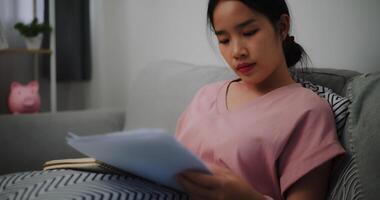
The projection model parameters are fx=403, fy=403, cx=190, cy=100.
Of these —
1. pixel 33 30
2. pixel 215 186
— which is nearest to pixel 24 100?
pixel 33 30

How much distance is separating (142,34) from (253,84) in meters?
1.28

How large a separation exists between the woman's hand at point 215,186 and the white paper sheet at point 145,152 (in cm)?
2

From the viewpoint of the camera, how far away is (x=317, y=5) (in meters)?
1.08

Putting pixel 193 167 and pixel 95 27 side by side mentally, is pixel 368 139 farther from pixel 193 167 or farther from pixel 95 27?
pixel 95 27

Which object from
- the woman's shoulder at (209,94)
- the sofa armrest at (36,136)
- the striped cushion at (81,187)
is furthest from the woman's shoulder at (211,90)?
the sofa armrest at (36,136)

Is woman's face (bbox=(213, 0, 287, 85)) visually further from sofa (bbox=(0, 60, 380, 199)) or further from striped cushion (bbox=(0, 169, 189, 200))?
striped cushion (bbox=(0, 169, 189, 200))

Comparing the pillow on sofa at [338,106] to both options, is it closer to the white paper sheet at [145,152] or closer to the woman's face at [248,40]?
the woman's face at [248,40]

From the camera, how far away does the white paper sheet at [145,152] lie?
502 millimetres

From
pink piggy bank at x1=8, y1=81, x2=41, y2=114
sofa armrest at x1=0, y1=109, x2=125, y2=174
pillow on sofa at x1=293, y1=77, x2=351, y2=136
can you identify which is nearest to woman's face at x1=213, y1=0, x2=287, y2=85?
pillow on sofa at x1=293, y1=77, x2=351, y2=136

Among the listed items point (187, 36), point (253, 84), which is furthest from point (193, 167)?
point (187, 36)

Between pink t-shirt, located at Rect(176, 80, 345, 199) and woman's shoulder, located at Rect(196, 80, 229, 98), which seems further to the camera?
woman's shoulder, located at Rect(196, 80, 229, 98)

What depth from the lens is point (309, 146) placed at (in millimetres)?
692

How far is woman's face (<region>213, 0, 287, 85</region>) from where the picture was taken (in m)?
0.77

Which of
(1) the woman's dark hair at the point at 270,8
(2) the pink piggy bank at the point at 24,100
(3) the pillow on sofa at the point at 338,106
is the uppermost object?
(1) the woman's dark hair at the point at 270,8
